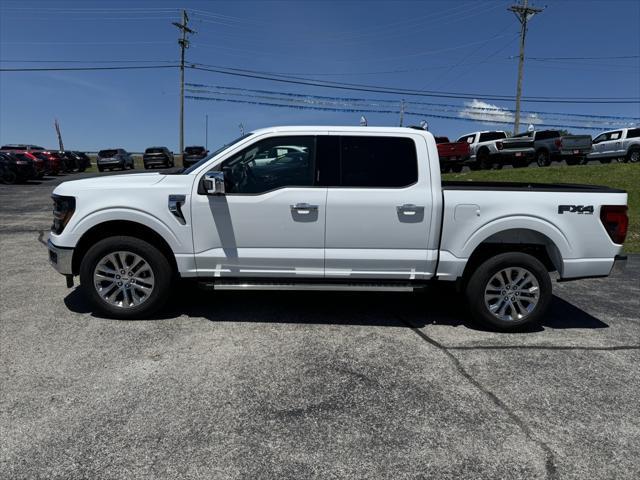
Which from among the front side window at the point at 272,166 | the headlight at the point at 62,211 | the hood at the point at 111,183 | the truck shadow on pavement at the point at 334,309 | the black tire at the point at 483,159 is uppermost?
the black tire at the point at 483,159

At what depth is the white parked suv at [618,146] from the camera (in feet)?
74.4

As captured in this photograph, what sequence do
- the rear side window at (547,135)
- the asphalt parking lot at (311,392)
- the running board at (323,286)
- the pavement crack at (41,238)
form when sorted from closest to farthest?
the asphalt parking lot at (311,392) → the running board at (323,286) → the pavement crack at (41,238) → the rear side window at (547,135)

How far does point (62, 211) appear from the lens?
462cm

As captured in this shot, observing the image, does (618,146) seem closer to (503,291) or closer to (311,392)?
(503,291)

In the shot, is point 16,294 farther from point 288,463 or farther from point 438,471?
point 438,471

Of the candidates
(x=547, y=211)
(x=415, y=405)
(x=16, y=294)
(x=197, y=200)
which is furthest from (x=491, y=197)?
(x=16, y=294)

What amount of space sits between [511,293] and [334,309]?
1.89 metres

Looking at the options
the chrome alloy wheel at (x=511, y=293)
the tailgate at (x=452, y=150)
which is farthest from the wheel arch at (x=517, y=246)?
the tailgate at (x=452, y=150)

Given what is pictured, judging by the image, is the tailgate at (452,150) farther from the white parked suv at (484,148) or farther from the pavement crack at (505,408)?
the pavement crack at (505,408)

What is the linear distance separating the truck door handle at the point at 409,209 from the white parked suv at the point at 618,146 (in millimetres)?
23465

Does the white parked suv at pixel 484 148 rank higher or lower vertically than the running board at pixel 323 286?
higher

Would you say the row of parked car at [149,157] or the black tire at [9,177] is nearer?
the black tire at [9,177]

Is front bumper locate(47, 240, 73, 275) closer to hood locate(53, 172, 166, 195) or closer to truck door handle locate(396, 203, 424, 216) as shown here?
hood locate(53, 172, 166, 195)

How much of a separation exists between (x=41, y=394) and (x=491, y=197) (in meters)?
4.16
